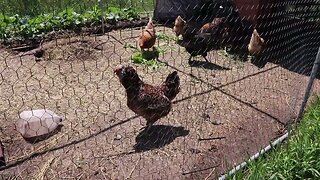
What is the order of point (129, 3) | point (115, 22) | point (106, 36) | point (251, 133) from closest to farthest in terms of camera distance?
point (251, 133)
point (106, 36)
point (115, 22)
point (129, 3)

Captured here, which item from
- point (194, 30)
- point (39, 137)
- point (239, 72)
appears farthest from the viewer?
point (194, 30)

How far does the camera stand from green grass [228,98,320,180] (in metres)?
2.65

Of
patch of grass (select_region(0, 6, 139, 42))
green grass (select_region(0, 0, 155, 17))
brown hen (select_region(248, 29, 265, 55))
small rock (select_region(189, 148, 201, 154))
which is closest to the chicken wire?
small rock (select_region(189, 148, 201, 154))

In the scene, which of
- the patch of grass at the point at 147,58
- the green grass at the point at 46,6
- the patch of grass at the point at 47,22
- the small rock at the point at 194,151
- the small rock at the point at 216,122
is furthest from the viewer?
the green grass at the point at 46,6

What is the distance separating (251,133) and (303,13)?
319 centimetres

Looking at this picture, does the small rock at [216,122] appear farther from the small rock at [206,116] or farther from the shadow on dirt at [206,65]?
the shadow on dirt at [206,65]

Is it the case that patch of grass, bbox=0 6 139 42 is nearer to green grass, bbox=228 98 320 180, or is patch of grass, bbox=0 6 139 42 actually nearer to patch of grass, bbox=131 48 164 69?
patch of grass, bbox=131 48 164 69

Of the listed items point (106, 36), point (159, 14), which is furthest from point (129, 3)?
point (106, 36)

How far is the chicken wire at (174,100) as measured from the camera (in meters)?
3.06

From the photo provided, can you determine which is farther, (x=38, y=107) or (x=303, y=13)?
(x=303, y=13)

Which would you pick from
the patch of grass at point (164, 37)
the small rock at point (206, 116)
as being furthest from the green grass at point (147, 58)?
the small rock at point (206, 116)

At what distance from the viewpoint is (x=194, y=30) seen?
5270 millimetres

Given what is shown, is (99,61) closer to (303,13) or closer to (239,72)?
(239,72)

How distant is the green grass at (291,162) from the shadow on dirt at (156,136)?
0.82 m
